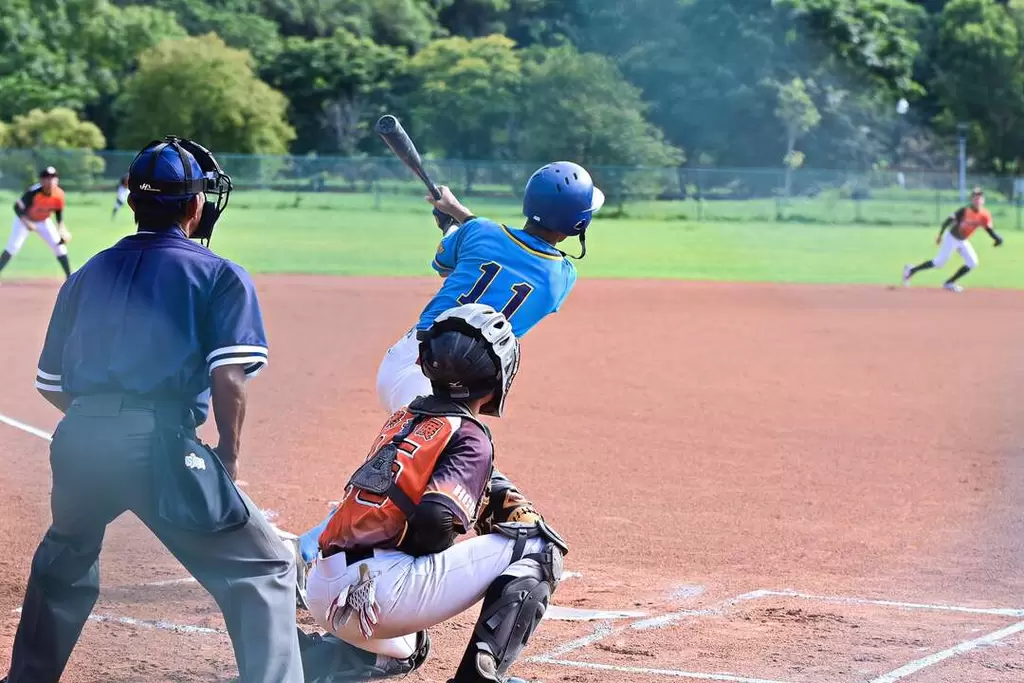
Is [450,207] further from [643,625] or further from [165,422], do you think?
[165,422]

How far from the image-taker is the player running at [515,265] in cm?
548

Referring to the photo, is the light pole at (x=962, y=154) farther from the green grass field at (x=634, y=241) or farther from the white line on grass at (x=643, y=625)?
the white line on grass at (x=643, y=625)

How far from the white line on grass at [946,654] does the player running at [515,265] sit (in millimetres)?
2021

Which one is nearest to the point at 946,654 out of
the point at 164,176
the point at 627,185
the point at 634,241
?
the point at 164,176

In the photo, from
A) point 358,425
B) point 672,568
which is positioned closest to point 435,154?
point 358,425

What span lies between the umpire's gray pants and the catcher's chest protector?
0.72 feet

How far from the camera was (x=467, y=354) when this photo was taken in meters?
4.01

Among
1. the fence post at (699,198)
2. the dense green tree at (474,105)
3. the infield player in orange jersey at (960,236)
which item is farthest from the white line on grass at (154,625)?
the dense green tree at (474,105)

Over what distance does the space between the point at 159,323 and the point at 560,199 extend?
6.91ft

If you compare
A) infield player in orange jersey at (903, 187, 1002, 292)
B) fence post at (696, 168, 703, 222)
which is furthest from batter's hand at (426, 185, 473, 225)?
fence post at (696, 168, 703, 222)

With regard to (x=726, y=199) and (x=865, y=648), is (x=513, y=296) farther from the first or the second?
(x=726, y=199)

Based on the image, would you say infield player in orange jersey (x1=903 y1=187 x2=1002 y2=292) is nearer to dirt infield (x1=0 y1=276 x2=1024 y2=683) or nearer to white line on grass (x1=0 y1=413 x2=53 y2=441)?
dirt infield (x1=0 y1=276 x2=1024 y2=683)

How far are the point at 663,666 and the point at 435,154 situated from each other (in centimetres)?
5726

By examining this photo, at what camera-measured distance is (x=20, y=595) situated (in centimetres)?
582
